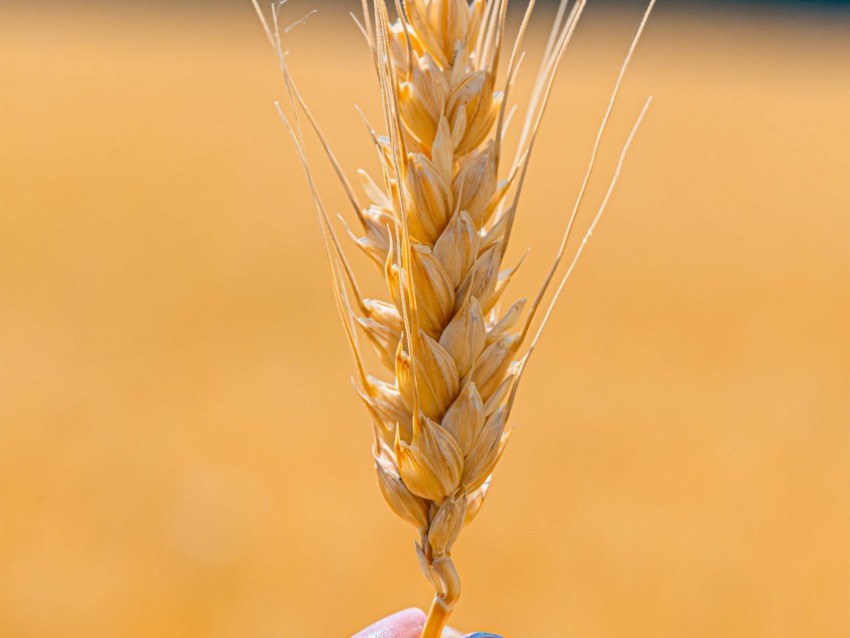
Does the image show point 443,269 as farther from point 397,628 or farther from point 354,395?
point 354,395

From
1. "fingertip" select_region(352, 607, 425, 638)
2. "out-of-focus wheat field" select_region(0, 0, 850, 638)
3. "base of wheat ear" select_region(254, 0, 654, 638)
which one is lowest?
"out-of-focus wheat field" select_region(0, 0, 850, 638)

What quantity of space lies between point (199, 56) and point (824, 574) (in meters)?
11.9

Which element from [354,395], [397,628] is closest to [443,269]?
[397,628]

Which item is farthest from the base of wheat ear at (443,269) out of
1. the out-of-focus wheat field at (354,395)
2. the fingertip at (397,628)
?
the out-of-focus wheat field at (354,395)

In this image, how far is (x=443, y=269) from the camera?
75 centimetres

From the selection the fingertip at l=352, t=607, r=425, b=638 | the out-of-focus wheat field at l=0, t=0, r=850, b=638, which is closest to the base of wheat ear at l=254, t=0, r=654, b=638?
the fingertip at l=352, t=607, r=425, b=638

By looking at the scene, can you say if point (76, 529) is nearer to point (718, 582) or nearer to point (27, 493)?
point (27, 493)

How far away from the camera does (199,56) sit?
13.5 meters

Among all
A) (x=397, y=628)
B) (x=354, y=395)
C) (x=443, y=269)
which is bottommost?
(x=354, y=395)

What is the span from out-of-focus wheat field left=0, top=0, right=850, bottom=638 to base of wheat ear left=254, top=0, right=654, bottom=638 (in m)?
2.95

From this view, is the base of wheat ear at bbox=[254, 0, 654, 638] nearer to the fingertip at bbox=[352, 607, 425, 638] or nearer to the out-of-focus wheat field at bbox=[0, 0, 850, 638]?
the fingertip at bbox=[352, 607, 425, 638]

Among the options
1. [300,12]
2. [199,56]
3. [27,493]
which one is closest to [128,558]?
[27,493]

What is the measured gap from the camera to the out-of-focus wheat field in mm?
3820

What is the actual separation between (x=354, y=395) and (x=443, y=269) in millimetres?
4370
